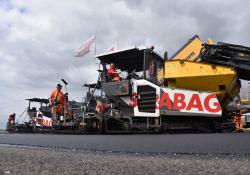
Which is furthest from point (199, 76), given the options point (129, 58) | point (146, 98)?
point (129, 58)

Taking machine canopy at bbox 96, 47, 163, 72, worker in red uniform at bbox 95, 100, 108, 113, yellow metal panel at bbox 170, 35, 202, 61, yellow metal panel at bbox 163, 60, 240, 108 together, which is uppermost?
yellow metal panel at bbox 170, 35, 202, 61

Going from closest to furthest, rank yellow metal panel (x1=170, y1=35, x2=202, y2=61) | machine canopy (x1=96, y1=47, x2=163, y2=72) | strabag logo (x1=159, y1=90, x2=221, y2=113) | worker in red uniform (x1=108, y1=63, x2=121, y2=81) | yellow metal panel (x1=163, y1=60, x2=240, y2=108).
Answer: strabag logo (x1=159, y1=90, x2=221, y2=113) < yellow metal panel (x1=163, y1=60, x2=240, y2=108) < machine canopy (x1=96, y1=47, x2=163, y2=72) < worker in red uniform (x1=108, y1=63, x2=121, y2=81) < yellow metal panel (x1=170, y1=35, x2=202, y2=61)

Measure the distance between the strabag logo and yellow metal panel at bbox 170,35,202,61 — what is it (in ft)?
6.83

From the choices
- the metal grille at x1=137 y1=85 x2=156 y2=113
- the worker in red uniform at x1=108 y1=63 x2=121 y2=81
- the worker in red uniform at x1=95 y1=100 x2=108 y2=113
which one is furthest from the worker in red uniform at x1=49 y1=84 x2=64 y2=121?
the metal grille at x1=137 y1=85 x2=156 y2=113

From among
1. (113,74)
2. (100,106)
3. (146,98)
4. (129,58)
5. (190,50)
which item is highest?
(190,50)

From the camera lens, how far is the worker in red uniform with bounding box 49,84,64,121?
9812 mm

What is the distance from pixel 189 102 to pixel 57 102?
479 centimetres

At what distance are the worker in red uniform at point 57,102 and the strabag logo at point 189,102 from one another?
4.02m

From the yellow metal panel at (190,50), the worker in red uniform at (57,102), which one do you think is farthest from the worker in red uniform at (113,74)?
the worker in red uniform at (57,102)

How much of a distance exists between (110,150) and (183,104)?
10.9 feet

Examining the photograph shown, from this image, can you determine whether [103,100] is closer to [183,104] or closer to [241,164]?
[183,104]

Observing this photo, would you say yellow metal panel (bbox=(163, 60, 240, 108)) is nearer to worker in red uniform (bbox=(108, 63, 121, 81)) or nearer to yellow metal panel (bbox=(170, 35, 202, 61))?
worker in red uniform (bbox=(108, 63, 121, 81))

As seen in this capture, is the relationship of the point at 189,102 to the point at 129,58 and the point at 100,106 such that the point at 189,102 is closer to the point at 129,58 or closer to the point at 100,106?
the point at 129,58

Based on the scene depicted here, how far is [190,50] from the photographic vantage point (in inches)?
355
